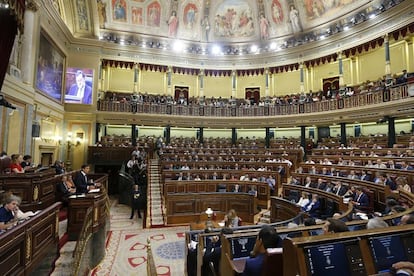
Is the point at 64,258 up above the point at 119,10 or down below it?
below

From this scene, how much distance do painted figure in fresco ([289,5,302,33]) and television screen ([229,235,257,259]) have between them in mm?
16938

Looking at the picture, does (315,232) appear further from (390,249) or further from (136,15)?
(136,15)

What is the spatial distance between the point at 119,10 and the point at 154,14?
7.65ft

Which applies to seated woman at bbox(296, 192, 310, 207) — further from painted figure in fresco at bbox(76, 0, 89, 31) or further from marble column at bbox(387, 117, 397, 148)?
painted figure in fresco at bbox(76, 0, 89, 31)

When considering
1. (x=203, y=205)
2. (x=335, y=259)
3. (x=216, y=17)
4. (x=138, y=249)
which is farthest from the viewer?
(x=216, y=17)

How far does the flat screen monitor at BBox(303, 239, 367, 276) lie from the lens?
1846 mm

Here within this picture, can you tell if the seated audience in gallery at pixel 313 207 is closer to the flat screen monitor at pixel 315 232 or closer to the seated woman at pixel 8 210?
the flat screen monitor at pixel 315 232

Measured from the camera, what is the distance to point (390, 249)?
210 cm

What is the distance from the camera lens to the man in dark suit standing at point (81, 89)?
46.5ft

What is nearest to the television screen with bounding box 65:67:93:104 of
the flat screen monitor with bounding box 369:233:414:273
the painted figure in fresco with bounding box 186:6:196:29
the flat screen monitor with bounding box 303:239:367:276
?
the painted figure in fresco with bounding box 186:6:196:29

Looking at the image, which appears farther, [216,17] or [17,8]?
[216,17]

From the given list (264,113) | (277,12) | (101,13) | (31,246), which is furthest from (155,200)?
(277,12)

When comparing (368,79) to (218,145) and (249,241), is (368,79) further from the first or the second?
(249,241)

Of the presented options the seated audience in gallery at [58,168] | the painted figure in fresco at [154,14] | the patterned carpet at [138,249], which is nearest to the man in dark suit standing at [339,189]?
the patterned carpet at [138,249]
